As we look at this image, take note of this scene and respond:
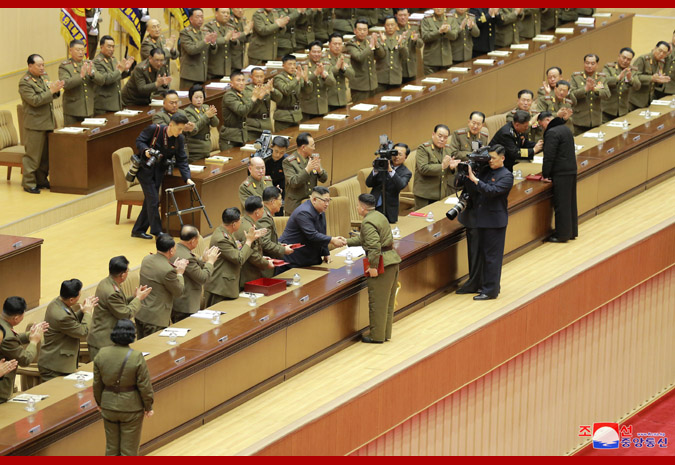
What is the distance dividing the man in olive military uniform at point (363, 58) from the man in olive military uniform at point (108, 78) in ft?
8.10

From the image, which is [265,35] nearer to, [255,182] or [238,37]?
[238,37]

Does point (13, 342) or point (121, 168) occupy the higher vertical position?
point (121, 168)

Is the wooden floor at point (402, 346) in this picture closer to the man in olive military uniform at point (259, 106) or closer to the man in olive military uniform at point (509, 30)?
the man in olive military uniform at point (259, 106)

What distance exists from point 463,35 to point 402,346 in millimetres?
6905

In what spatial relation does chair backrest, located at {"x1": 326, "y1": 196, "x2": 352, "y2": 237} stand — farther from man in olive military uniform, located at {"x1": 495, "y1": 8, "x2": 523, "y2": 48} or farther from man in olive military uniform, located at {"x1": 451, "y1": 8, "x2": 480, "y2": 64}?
man in olive military uniform, located at {"x1": 495, "y1": 8, "x2": 523, "y2": 48}

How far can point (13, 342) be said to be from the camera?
24.6 feet

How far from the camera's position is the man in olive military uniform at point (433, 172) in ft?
34.9

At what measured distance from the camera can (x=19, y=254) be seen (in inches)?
374

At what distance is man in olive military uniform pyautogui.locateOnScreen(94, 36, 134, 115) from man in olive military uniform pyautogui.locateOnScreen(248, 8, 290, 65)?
7.37ft

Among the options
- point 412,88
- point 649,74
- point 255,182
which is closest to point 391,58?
point 412,88

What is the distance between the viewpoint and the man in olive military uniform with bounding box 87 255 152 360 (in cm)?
782

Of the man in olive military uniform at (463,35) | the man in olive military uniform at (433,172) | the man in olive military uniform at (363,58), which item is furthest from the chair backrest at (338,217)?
the man in olive military uniform at (463,35)

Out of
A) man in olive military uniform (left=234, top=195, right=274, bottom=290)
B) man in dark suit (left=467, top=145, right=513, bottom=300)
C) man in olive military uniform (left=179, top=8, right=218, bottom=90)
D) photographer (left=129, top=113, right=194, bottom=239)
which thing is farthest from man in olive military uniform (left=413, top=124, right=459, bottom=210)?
man in olive military uniform (left=179, top=8, right=218, bottom=90)

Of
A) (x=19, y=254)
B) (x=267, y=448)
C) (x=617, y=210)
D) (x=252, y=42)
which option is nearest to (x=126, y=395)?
Result: (x=267, y=448)
